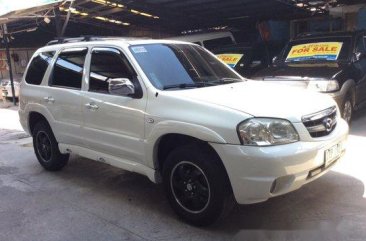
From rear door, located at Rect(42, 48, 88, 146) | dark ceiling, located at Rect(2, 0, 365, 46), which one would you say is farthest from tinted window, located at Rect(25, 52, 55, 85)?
dark ceiling, located at Rect(2, 0, 365, 46)

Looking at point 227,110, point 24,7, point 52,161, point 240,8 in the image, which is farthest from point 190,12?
point 227,110

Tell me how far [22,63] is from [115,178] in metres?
18.7

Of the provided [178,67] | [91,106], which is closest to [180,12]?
[91,106]

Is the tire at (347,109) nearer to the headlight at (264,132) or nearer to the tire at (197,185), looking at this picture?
the headlight at (264,132)

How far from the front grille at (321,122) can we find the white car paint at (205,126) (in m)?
0.05

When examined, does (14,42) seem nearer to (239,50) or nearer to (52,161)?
(239,50)

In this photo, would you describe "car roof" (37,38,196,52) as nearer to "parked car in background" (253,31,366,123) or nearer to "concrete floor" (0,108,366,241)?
"concrete floor" (0,108,366,241)

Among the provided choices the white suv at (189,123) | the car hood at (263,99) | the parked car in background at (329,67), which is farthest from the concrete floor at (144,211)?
the parked car in background at (329,67)

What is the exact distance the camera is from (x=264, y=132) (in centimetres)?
344

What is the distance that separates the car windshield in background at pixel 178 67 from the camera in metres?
4.28

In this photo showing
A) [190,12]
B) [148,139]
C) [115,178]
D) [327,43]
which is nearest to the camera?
[148,139]

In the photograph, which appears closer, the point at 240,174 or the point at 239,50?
the point at 240,174

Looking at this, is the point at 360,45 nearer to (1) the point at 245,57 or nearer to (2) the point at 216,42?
(1) the point at 245,57

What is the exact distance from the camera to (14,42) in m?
21.5
